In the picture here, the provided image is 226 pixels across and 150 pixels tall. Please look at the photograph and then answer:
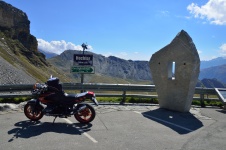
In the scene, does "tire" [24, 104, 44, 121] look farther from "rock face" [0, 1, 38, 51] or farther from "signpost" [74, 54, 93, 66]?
"rock face" [0, 1, 38, 51]

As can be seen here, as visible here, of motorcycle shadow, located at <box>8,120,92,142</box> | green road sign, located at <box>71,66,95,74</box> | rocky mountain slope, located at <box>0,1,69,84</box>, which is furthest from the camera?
rocky mountain slope, located at <box>0,1,69,84</box>

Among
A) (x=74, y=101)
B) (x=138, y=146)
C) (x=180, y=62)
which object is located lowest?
(x=138, y=146)

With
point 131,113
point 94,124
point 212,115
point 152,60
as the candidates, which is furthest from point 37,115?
point 212,115

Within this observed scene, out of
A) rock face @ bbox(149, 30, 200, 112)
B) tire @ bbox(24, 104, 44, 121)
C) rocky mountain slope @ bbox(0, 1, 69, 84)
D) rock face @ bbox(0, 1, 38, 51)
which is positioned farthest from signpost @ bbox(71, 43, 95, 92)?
rock face @ bbox(0, 1, 38, 51)

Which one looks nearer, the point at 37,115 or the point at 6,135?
the point at 6,135

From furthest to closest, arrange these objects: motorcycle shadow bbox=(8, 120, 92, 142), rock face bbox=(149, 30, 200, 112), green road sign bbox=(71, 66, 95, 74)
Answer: green road sign bbox=(71, 66, 95, 74) → rock face bbox=(149, 30, 200, 112) → motorcycle shadow bbox=(8, 120, 92, 142)

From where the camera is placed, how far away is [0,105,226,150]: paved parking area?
7211mm

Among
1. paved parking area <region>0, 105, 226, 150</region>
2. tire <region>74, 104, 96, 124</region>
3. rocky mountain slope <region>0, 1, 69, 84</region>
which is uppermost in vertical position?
rocky mountain slope <region>0, 1, 69, 84</region>

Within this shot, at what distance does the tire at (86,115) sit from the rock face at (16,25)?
141m

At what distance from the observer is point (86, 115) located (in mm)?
9703

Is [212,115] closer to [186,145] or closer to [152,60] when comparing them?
[152,60]

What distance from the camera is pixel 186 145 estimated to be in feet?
24.6

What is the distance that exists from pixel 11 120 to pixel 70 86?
5.06 metres

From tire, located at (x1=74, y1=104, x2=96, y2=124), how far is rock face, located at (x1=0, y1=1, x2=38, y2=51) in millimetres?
141319
